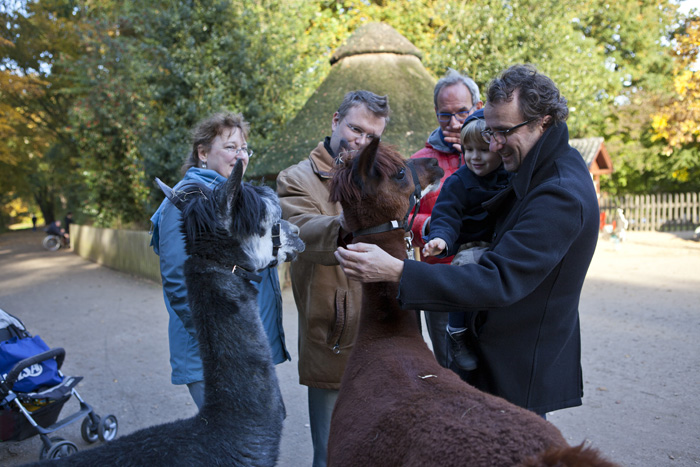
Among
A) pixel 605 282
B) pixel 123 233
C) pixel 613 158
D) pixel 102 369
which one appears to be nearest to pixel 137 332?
pixel 102 369

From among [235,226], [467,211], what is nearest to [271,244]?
[235,226]

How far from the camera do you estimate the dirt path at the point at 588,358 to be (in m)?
4.36

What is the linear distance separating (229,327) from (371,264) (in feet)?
2.89

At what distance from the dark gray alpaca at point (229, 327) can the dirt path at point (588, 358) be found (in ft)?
6.61

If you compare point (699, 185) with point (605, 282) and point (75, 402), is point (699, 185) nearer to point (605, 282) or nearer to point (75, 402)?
point (605, 282)

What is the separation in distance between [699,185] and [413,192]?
2783 centimetres

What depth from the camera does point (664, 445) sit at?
158 inches

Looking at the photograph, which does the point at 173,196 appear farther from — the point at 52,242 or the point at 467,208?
the point at 52,242

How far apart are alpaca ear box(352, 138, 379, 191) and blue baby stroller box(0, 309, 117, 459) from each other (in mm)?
3391

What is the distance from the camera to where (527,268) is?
1743 mm

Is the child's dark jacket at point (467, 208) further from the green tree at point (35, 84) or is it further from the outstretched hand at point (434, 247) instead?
the green tree at point (35, 84)

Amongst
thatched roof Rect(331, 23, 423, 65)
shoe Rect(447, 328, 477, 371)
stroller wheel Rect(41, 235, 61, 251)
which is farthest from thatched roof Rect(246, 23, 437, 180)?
stroller wheel Rect(41, 235, 61, 251)

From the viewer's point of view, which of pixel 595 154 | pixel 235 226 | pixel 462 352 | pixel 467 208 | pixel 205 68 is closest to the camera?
pixel 462 352

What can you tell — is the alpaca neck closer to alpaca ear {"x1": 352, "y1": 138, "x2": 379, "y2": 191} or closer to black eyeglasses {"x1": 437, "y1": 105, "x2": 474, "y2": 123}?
alpaca ear {"x1": 352, "y1": 138, "x2": 379, "y2": 191}
